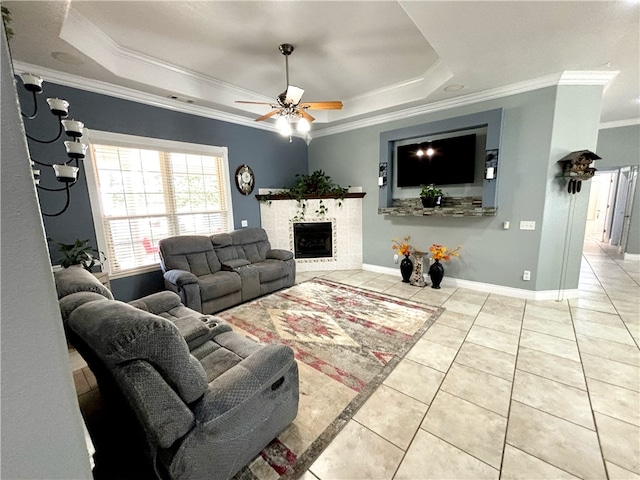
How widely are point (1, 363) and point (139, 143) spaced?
3.83 meters

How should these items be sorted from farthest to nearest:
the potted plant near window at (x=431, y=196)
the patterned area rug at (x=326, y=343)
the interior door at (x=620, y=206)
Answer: the interior door at (x=620, y=206) < the potted plant near window at (x=431, y=196) < the patterned area rug at (x=326, y=343)

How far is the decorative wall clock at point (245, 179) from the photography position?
461 cm

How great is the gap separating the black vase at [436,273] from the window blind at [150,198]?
3496 millimetres

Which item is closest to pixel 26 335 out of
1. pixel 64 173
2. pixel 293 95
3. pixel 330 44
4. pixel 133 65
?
pixel 64 173

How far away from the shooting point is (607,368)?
225cm

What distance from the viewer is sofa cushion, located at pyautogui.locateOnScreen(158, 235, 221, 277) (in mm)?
3586

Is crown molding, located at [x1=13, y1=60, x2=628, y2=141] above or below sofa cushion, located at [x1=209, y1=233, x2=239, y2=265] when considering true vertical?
above

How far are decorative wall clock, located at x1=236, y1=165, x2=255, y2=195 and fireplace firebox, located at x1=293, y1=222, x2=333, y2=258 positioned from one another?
110 cm

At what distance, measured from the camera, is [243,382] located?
54.2 inches

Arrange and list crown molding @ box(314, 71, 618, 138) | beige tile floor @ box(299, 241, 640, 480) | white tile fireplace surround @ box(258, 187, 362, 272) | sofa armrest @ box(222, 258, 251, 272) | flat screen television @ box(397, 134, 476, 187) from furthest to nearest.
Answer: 1. white tile fireplace surround @ box(258, 187, 362, 272)
2. flat screen television @ box(397, 134, 476, 187)
3. sofa armrest @ box(222, 258, 251, 272)
4. crown molding @ box(314, 71, 618, 138)
5. beige tile floor @ box(299, 241, 640, 480)

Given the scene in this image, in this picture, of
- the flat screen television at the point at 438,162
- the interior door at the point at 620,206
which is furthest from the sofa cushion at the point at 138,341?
the interior door at the point at 620,206

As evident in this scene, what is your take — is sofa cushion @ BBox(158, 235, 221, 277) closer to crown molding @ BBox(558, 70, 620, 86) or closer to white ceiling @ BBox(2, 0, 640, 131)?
white ceiling @ BBox(2, 0, 640, 131)

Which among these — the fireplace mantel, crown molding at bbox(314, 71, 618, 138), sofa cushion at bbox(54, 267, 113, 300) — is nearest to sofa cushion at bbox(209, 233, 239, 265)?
the fireplace mantel

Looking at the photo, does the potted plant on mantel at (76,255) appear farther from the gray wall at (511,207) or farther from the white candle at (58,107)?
the gray wall at (511,207)
